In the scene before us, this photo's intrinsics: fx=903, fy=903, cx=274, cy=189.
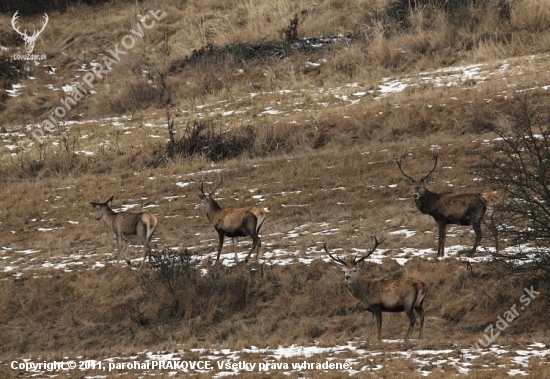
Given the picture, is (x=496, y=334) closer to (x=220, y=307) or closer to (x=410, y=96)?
(x=220, y=307)

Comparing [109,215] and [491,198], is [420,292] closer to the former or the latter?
[491,198]

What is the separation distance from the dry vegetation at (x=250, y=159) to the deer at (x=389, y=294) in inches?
25.5

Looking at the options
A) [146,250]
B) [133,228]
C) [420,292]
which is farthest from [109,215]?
[420,292]

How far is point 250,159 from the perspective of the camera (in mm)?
25984

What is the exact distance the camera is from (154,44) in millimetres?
39719

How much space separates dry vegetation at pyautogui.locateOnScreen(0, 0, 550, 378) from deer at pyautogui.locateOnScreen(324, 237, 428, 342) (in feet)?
2.13

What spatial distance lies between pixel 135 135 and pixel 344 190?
1055 cm

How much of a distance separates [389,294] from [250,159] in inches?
515

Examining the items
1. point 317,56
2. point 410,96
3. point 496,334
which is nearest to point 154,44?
point 317,56

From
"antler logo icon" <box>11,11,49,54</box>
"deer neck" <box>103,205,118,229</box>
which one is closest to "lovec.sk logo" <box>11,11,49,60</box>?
"antler logo icon" <box>11,11,49,54</box>

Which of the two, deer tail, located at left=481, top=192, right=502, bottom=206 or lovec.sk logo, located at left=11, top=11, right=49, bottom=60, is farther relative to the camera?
lovec.sk logo, located at left=11, top=11, right=49, bottom=60

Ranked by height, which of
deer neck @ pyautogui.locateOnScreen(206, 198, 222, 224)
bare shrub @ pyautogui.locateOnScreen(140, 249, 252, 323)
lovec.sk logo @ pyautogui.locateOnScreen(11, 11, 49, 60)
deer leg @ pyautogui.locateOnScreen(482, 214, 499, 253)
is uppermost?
lovec.sk logo @ pyautogui.locateOnScreen(11, 11, 49, 60)

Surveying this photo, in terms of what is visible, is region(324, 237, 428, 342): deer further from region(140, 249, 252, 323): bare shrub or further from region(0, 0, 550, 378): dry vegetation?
region(140, 249, 252, 323): bare shrub

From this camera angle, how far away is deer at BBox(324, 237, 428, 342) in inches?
515
